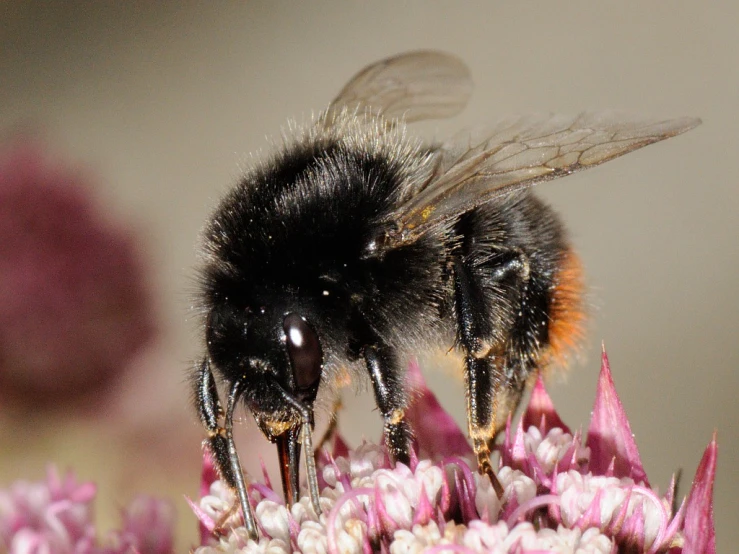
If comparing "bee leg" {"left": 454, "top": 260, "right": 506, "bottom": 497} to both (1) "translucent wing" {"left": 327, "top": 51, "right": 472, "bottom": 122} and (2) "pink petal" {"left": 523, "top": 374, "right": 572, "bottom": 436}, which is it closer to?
(2) "pink petal" {"left": 523, "top": 374, "right": 572, "bottom": 436}

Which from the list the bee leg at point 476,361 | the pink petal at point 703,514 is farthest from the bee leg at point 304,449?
the pink petal at point 703,514

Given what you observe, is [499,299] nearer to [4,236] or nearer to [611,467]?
[611,467]

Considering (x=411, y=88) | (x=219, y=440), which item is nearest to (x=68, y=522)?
(x=219, y=440)

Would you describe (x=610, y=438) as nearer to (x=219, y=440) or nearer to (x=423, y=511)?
(x=423, y=511)

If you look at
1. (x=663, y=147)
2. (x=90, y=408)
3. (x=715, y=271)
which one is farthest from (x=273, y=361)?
(x=663, y=147)

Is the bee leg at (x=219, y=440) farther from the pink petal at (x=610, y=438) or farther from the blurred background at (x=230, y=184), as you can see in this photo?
the pink petal at (x=610, y=438)

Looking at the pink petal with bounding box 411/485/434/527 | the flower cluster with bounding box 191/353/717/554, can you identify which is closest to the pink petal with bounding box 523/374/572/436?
the flower cluster with bounding box 191/353/717/554
